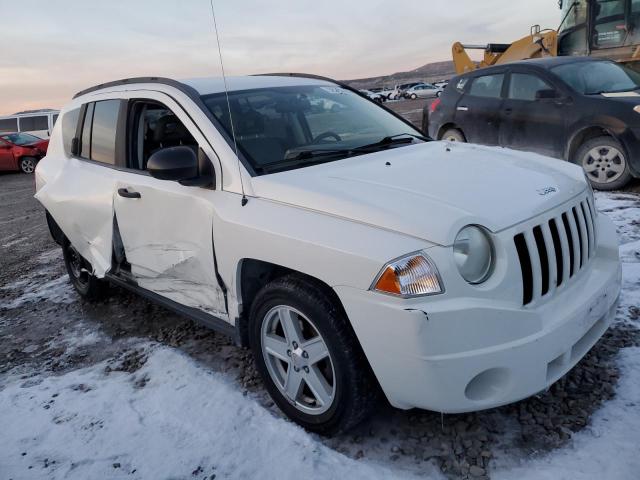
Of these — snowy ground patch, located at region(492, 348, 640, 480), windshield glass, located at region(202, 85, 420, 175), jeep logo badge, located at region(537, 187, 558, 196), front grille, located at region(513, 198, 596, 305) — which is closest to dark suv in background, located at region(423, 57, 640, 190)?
windshield glass, located at region(202, 85, 420, 175)

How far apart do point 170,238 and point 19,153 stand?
17.3 m

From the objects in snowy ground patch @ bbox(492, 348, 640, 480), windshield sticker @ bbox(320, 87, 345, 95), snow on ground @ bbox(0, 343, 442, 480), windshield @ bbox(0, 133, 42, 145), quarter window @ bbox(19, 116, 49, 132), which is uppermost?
quarter window @ bbox(19, 116, 49, 132)

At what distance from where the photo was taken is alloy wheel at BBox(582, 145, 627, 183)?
638 cm

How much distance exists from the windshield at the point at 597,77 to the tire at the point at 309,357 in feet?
19.0

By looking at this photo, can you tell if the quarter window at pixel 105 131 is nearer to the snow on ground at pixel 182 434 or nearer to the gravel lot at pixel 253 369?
the gravel lot at pixel 253 369

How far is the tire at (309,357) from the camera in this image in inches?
92.6

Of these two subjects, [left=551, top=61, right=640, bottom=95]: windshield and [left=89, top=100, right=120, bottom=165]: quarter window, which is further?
[left=551, top=61, right=640, bottom=95]: windshield

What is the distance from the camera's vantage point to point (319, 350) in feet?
8.20

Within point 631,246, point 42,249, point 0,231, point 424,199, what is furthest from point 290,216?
point 0,231

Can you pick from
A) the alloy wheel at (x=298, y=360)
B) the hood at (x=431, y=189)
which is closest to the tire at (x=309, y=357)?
the alloy wheel at (x=298, y=360)

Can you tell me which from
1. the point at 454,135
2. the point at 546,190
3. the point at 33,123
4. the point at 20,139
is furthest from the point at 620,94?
the point at 33,123

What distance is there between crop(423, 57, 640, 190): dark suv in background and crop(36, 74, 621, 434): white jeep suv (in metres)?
3.77

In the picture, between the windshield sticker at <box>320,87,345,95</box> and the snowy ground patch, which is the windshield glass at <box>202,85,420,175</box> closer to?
the windshield sticker at <box>320,87,345,95</box>

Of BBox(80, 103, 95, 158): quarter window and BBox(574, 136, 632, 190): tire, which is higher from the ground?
BBox(80, 103, 95, 158): quarter window
